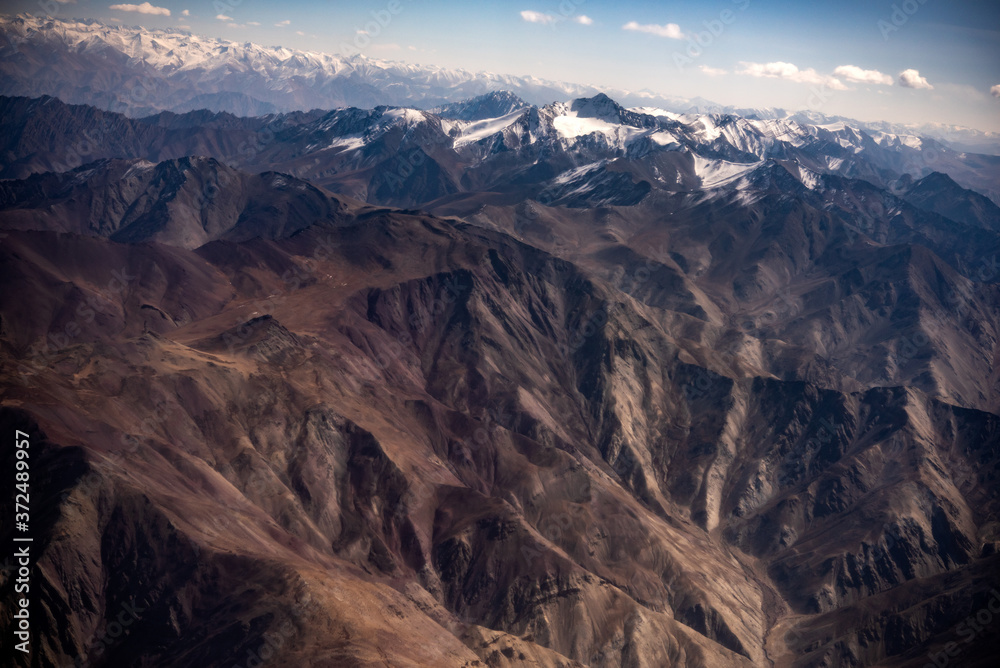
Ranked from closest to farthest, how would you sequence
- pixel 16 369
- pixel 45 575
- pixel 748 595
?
pixel 45 575
pixel 16 369
pixel 748 595

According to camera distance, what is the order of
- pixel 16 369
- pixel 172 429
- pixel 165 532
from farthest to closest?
1. pixel 172 429
2. pixel 16 369
3. pixel 165 532

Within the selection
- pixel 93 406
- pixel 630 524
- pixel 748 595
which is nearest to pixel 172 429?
pixel 93 406

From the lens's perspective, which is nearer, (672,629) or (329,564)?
(329,564)

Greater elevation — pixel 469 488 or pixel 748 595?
pixel 469 488

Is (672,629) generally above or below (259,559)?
below

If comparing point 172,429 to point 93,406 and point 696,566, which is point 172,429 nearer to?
point 93,406

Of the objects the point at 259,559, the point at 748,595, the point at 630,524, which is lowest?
the point at 748,595

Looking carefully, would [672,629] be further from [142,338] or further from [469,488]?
[142,338]


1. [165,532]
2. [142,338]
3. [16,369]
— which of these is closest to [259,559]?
[165,532]

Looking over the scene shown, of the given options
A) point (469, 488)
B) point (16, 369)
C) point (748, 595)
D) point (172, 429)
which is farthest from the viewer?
point (748, 595)
